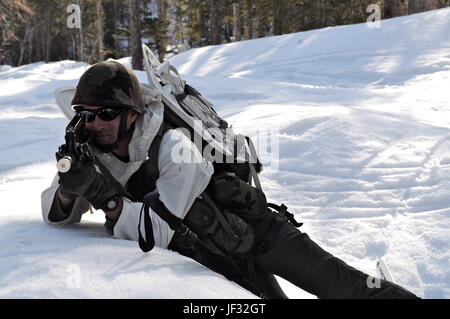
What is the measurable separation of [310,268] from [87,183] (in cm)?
131

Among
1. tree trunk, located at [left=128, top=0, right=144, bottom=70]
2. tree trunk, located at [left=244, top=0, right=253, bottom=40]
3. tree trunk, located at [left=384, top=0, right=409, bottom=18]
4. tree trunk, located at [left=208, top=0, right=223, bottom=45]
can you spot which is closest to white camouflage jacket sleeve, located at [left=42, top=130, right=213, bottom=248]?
tree trunk, located at [left=128, top=0, right=144, bottom=70]

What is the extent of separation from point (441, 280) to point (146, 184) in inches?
82.7

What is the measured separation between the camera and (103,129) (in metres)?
2.46

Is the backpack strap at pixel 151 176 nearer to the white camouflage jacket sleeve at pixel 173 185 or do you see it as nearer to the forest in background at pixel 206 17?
the white camouflage jacket sleeve at pixel 173 185

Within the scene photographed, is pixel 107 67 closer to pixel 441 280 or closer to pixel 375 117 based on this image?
pixel 441 280

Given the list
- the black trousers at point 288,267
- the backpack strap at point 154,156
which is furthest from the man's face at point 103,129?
the black trousers at point 288,267

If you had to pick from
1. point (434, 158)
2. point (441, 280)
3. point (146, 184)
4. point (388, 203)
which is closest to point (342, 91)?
point (434, 158)

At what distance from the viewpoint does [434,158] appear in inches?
183

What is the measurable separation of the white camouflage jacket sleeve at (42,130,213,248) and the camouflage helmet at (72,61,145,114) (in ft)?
0.96

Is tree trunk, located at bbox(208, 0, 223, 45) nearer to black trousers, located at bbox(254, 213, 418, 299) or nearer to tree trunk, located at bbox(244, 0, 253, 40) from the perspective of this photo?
tree trunk, located at bbox(244, 0, 253, 40)

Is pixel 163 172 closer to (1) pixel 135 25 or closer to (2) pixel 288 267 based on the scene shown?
(2) pixel 288 267

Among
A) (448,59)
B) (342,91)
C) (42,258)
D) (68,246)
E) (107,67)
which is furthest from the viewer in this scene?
(448,59)

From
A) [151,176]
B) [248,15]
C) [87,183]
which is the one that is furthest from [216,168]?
[248,15]

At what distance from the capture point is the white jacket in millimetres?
2367
